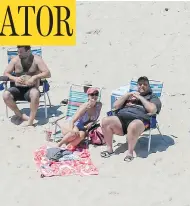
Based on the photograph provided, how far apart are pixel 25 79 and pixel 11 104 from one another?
1.48 feet

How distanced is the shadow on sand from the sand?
0.01 metres

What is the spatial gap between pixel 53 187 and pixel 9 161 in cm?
103

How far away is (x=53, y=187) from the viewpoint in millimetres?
6973

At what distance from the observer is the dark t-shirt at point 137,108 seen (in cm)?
Result: 773

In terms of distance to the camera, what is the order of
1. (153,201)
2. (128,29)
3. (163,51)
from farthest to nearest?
1. (128,29)
2. (163,51)
3. (153,201)

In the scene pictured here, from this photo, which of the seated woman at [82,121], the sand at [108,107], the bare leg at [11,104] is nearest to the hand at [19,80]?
the bare leg at [11,104]

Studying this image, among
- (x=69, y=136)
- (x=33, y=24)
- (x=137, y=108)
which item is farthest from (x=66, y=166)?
(x=33, y=24)

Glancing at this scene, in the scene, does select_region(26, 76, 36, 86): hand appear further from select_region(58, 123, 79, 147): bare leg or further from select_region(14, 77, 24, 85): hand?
select_region(58, 123, 79, 147): bare leg

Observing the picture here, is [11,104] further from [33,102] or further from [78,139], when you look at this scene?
[78,139]

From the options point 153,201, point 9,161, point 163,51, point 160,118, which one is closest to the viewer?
point 153,201

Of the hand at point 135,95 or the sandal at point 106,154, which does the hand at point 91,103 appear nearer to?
the hand at point 135,95

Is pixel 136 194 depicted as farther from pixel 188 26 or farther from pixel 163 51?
pixel 188 26

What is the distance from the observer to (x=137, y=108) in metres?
7.83

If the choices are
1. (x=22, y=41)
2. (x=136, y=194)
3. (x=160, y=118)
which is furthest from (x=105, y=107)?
(x=22, y=41)
